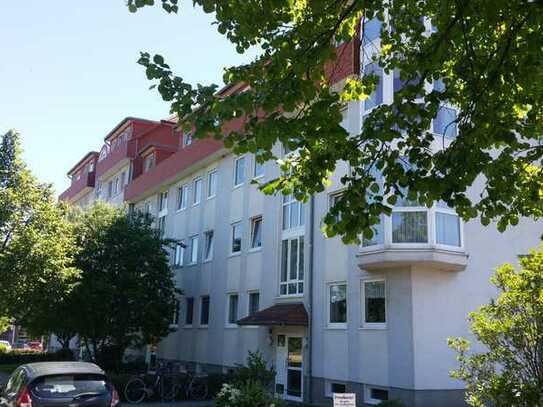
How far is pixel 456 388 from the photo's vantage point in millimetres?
16125

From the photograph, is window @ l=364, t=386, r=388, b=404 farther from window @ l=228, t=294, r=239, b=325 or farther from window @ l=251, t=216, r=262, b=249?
window @ l=228, t=294, r=239, b=325

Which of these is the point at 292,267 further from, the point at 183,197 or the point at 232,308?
the point at 183,197

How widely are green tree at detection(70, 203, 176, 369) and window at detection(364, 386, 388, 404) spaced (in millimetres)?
10286

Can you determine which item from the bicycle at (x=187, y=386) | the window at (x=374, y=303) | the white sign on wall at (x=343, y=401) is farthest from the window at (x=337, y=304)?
the white sign on wall at (x=343, y=401)

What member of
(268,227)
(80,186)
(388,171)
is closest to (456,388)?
(268,227)

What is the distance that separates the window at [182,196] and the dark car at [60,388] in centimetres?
2075

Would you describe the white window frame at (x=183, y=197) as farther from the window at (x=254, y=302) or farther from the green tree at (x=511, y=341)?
the green tree at (x=511, y=341)

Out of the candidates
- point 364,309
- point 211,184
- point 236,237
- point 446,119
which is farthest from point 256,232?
point 446,119

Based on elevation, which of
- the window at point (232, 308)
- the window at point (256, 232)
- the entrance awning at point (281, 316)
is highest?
the window at point (256, 232)

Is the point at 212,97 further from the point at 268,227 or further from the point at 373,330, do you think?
the point at 268,227

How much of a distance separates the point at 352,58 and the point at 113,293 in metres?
12.5

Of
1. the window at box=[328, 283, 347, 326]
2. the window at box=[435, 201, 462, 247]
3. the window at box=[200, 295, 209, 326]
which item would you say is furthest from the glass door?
the window at box=[200, 295, 209, 326]

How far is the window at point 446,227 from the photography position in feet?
53.8

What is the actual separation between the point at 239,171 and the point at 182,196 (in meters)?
6.46
